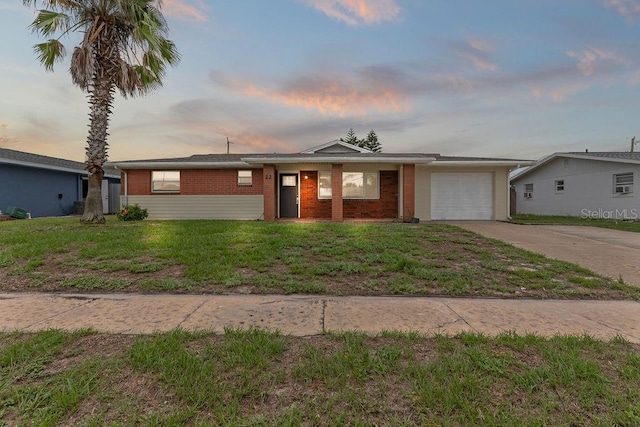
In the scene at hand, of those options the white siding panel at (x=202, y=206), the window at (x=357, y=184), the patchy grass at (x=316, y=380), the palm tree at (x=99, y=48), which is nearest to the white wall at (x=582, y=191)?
the window at (x=357, y=184)

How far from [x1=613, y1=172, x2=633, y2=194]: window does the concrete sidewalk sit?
1698 centimetres

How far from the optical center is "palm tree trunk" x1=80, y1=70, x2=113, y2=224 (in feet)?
32.3

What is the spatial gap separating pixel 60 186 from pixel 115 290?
20.8 m

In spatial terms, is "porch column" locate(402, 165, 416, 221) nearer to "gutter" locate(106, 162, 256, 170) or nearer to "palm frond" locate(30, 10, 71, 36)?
"gutter" locate(106, 162, 256, 170)

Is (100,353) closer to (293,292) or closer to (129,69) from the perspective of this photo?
(293,292)

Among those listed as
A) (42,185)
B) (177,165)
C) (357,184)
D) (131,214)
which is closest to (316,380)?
(357,184)

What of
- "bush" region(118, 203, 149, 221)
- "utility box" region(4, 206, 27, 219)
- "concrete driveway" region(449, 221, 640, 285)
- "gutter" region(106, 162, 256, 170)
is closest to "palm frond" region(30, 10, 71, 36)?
"gutter" region(106, 162, 256, 170)

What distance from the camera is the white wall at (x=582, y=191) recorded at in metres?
15.6

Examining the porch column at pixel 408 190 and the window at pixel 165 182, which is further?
the window at pixel 165 182

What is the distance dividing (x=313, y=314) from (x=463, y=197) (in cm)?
1330

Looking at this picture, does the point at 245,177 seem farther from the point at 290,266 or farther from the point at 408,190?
the point at 290,266

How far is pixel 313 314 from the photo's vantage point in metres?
3.45

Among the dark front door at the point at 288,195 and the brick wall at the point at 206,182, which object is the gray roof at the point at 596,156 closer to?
the dark front door at the point at 288,195
